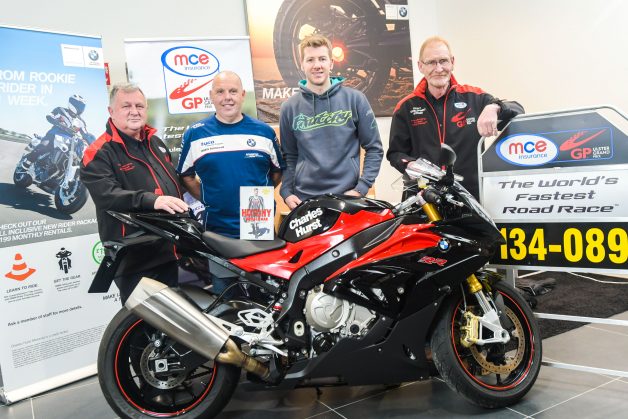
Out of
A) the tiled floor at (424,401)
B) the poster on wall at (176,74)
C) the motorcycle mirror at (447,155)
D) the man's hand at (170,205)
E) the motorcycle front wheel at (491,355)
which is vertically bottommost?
the tiled floor at (424,401)

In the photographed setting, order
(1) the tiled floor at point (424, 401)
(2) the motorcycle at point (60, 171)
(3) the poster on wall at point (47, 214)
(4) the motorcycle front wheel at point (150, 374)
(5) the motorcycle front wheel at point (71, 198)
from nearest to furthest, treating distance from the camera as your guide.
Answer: (4) the motorcycle front wheel at point (150, 374), (1) the tiled floor at point (424, 401), (3) the poster on wall at point (47, 214), (2) the motorcycle at point (60, 171), (5) the motorcycle front wheel at point (71, 198)

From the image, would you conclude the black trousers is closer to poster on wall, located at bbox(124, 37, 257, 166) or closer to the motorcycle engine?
the motorcycle engine

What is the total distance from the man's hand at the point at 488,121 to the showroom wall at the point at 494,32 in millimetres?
2555

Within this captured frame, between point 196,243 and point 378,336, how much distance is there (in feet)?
2.68

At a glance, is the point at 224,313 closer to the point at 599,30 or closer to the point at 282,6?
the point at 282,6

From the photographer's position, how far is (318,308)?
2.12m

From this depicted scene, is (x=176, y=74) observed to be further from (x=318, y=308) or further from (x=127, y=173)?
(x=318, y=308)

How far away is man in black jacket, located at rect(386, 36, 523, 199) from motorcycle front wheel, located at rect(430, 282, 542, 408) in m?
0.72

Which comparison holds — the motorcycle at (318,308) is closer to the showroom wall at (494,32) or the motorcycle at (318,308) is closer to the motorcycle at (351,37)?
the showroom wall at (494,32)

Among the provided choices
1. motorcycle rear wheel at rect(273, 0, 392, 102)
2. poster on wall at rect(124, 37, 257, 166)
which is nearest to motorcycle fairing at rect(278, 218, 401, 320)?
poster on wall at rect(124, 37, 257, 166)

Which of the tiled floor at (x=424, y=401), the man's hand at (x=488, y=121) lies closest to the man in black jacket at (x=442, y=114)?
the man's hand at (x=488, y=121)

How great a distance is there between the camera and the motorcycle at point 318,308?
2.12m

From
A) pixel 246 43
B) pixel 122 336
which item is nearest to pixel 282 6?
pixel 246 43

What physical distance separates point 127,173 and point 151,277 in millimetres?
516
